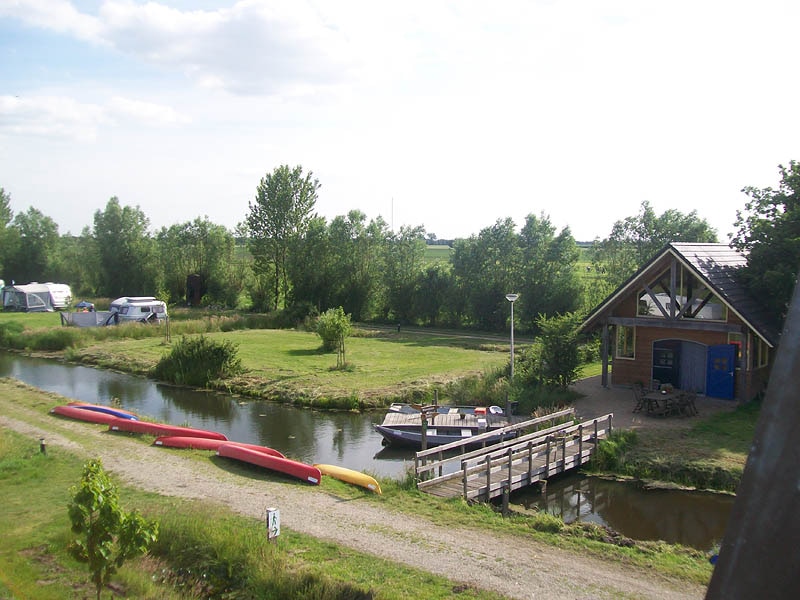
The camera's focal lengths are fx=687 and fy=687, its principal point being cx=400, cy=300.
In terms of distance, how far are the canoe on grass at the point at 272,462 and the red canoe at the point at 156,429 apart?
2.35m

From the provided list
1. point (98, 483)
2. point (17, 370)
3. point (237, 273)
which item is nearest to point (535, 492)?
point (98, 483)

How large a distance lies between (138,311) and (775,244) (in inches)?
1585

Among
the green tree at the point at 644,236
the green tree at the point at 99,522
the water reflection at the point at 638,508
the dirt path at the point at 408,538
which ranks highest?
the green tree at the point at 644,236

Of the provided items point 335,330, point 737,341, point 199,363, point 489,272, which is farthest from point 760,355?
point 489,272

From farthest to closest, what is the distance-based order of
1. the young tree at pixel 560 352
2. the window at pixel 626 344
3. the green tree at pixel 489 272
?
1. the green tree at pixel 489 272
2. the window at pixel 626 344
3. the young tree at pixel 560 352

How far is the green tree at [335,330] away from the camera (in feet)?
116

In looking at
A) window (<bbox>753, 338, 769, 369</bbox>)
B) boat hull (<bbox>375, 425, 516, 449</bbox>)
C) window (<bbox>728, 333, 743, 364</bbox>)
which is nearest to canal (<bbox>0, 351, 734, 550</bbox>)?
boat hull (<bbox>375, 425, 516, 449</bbox>)

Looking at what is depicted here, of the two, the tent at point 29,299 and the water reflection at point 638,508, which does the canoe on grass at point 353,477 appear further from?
the tent at point 29,299

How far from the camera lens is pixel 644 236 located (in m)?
48.5

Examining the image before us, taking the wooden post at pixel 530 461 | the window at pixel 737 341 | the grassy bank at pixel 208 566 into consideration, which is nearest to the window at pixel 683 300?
the window at pixel 737 341

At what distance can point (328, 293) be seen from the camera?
5750cm

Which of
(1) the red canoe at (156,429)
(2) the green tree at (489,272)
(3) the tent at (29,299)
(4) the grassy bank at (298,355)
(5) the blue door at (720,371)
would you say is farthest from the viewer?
(3) the tent at (29,299)

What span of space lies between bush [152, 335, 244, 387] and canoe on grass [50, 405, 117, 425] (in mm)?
9252

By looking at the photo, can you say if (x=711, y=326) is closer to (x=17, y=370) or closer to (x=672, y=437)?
(x=672, y=437)
